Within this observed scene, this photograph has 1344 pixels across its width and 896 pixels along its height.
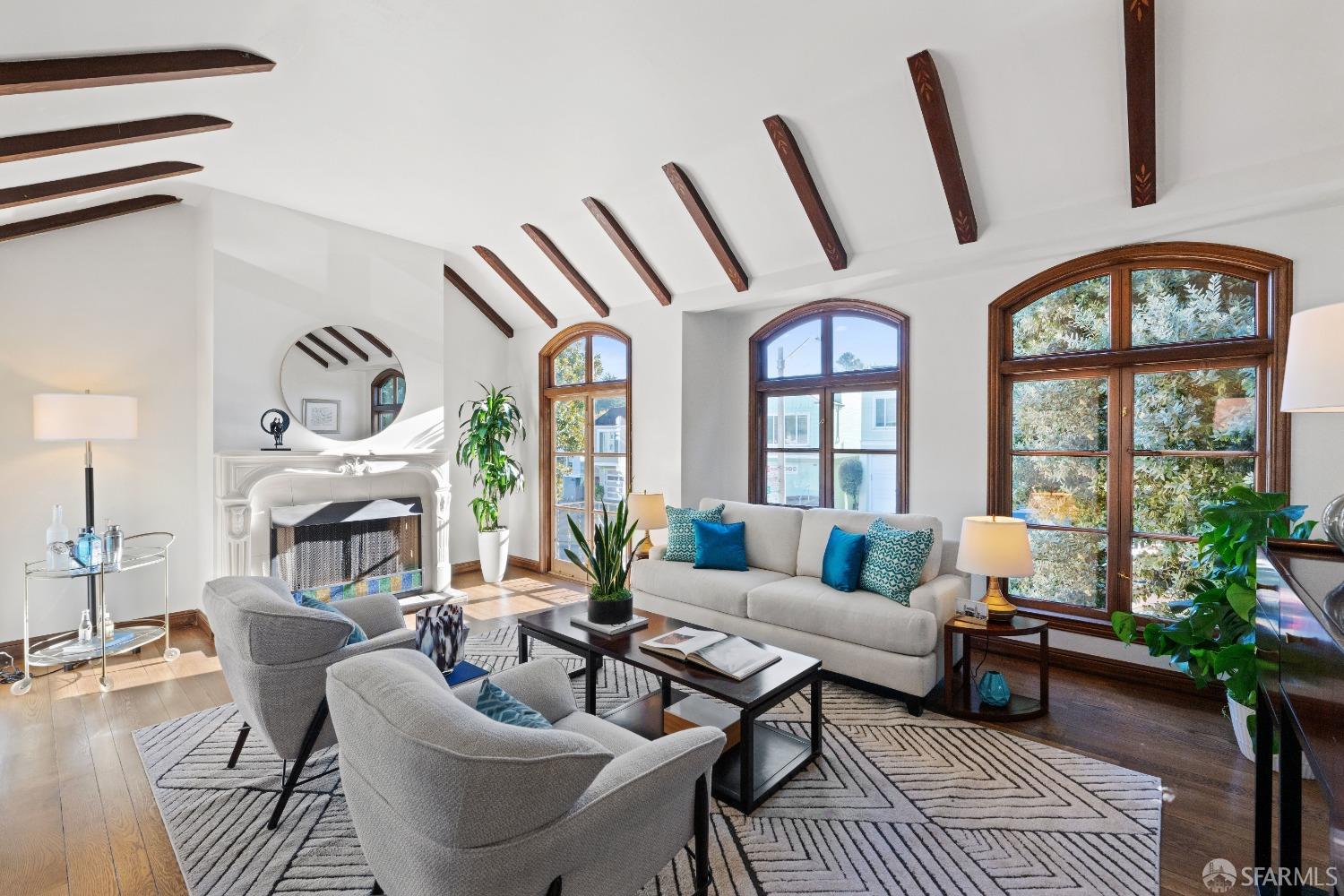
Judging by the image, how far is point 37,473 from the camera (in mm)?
4109

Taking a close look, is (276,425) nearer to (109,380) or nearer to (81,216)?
(109,380)

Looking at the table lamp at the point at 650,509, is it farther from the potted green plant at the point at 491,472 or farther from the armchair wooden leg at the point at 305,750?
the armchair wooden leg at the point at 305,750

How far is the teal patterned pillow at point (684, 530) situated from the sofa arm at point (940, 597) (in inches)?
61.9

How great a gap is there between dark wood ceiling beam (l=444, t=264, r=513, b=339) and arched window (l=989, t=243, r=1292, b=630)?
15.8ft

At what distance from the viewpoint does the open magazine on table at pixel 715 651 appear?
2.61 metres

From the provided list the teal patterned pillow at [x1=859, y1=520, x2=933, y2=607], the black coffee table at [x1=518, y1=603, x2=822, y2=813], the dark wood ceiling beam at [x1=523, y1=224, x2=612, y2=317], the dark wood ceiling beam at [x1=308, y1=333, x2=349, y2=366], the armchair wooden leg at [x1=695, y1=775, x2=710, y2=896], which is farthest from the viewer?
the dark wood ceiling beam at [x1=523, y1=224, x2=612, y2=317]

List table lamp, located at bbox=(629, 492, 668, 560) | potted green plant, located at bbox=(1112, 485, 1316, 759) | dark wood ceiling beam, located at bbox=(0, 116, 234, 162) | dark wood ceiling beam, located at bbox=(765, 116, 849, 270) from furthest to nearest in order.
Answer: table lamp, located at bbox=(629, 492, 668, 560) < dark wood ceiling beam, located at bbox=(765, 116, 849, 270) < dark wood ceiling beam, located at bbox=(0, 116, 234, 162) < potted green plant, located at bbox=(1112, 485, 1316, 759)

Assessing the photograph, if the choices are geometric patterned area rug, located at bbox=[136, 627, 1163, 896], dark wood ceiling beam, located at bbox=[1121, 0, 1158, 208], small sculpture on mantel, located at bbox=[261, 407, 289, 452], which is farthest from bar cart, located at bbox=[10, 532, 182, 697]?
dark wood ceiling beam, located at bbox=[1121, 0, 1158, 208]

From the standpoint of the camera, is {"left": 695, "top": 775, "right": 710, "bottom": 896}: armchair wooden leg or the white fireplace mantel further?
the white fireplace mantel

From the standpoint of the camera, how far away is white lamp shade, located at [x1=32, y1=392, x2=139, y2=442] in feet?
12.1

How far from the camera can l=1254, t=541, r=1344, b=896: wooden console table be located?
1.00 m

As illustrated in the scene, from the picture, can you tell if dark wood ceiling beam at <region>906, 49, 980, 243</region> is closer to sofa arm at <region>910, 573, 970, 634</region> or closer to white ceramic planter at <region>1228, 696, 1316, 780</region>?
sofa arm at <region>910, 573, 970, 634</region>

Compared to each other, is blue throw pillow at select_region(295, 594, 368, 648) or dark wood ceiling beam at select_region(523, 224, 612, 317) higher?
dark wood ceiling beam at select_region(523, 224, 612, 317)

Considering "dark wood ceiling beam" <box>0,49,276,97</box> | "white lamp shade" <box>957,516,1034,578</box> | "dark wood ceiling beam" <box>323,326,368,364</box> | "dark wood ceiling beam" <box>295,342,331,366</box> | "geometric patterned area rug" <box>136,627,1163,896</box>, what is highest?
"dark wood ceiling beam" <box>0,49,276,97</box>
